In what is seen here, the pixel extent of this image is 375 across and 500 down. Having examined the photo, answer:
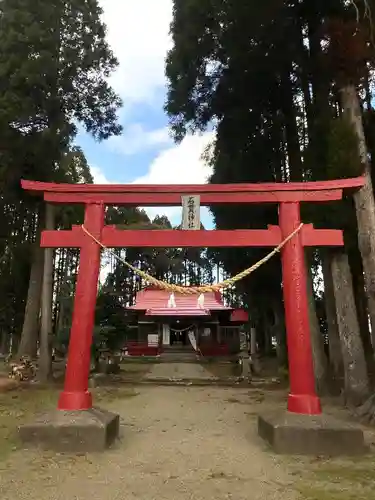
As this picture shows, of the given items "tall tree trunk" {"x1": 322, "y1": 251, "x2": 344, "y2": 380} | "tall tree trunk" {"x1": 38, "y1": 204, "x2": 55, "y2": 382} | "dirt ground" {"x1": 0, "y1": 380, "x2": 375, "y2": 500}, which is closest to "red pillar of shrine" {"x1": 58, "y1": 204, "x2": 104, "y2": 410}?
"dirt ground" {"x1": 0, "y1": 380, "x2": 375, "y2": 500}

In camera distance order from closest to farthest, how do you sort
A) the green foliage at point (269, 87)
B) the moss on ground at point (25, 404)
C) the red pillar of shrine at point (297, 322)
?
the red pillar of shrine at point (297, 322) → the moss on ground at point (25, 404) → the green foliage at point (269, 87)

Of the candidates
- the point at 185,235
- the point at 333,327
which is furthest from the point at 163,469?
the point at 333,327

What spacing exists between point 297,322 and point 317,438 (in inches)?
57.0

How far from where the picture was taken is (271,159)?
510 inches

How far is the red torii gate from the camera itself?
6004 mm

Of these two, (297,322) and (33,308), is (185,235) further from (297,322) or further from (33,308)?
(33,308)

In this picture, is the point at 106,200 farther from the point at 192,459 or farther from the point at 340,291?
the point at 340,291

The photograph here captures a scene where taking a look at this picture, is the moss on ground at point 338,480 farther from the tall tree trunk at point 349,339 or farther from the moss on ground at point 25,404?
the tall tree trunk at point 349,339

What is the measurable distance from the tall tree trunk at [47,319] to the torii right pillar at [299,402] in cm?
774

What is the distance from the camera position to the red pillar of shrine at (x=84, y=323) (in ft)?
19.0

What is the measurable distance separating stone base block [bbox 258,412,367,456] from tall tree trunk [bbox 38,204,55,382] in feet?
28.0

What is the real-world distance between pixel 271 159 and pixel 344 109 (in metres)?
4.51

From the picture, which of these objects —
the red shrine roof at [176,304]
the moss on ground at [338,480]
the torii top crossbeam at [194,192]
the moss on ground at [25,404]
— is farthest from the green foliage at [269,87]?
the red shrine roof at [176,304]

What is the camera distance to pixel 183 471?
4.61m
